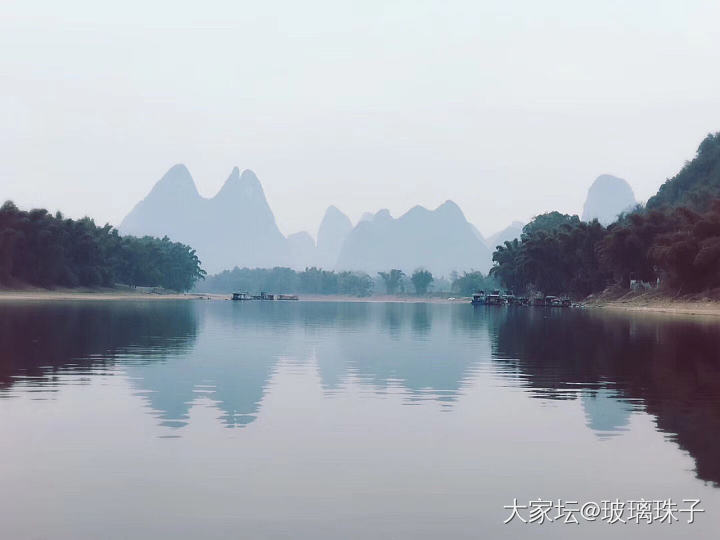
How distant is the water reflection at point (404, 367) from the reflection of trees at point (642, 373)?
49mm

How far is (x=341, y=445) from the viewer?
19.0 m

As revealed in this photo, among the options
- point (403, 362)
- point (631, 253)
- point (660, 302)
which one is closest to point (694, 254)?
point (660, 302)

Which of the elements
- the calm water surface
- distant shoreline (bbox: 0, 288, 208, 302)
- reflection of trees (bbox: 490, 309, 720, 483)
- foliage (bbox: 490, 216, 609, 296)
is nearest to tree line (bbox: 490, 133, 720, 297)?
foliage (bbox: 490, 216, 609, 296)

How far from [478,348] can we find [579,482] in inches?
1343

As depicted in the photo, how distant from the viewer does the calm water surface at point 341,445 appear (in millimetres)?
13094

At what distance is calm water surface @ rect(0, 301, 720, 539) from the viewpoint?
1309cm

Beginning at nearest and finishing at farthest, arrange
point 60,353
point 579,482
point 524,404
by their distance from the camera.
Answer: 1. point 579,482
2. point 524,404
3. point 60,353

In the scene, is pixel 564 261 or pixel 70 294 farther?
pixel 564 261

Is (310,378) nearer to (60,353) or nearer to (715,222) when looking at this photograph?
(60,353)

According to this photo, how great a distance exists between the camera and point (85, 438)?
19266 millimetres

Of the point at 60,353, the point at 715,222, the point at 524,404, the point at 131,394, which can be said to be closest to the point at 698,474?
the point at 524,404

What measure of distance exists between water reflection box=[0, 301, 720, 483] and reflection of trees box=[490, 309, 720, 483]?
0.05 metres

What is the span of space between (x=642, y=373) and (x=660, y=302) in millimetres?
98007

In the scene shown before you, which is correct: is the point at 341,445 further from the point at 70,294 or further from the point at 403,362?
the point at 70,294
